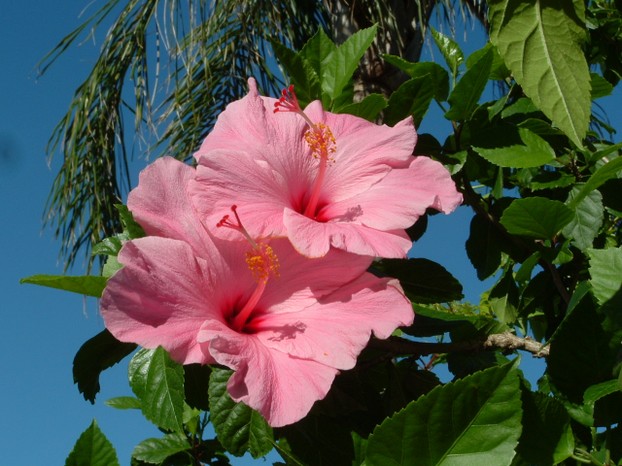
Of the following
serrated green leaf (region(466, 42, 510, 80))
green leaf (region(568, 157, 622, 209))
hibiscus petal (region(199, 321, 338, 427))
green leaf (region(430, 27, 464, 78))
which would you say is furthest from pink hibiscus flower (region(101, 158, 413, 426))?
green leaf (region(430, 27, 464, 78))

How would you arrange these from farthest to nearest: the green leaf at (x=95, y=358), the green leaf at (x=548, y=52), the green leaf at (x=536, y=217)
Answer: the green leaf at (x=536, y=217)
the green leaf at (x=95, y=358)
the green leaf at (x=548, y=52)

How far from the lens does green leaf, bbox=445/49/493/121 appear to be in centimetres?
66

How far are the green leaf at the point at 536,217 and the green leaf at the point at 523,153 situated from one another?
0.12ft

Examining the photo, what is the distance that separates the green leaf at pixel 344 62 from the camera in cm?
63

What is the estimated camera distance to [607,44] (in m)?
1.11

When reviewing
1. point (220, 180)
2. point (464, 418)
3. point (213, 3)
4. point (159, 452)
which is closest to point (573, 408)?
point (464, 418)

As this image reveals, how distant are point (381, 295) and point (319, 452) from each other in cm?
11

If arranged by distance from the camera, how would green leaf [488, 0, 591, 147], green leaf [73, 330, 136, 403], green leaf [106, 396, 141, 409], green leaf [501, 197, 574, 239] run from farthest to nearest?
green leaf [106, 396, 141, 409], green leaf [501, 197, 574, 239], green leaf [73, 330, 136, 403], green leaf [488, 0, 591, 147]

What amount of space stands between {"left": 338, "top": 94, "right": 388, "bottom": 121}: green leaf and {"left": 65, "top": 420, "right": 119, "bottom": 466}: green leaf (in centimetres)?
29

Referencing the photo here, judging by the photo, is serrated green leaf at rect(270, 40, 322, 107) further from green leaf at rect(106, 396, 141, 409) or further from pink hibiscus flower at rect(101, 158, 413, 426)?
green leaf at rect(106, 396, 141, 409)

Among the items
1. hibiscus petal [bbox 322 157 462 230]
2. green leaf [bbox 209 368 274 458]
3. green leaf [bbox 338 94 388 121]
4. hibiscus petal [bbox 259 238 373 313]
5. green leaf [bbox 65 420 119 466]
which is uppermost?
green leaf [bbox 338 94 388 121]

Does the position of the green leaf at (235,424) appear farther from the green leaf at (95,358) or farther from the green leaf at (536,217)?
the green leaf at (536,217)

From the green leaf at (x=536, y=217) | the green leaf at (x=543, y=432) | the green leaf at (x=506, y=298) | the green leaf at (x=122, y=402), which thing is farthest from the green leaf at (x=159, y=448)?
the green leaf at (x=543, y=432)

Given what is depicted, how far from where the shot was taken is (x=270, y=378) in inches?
15.7
